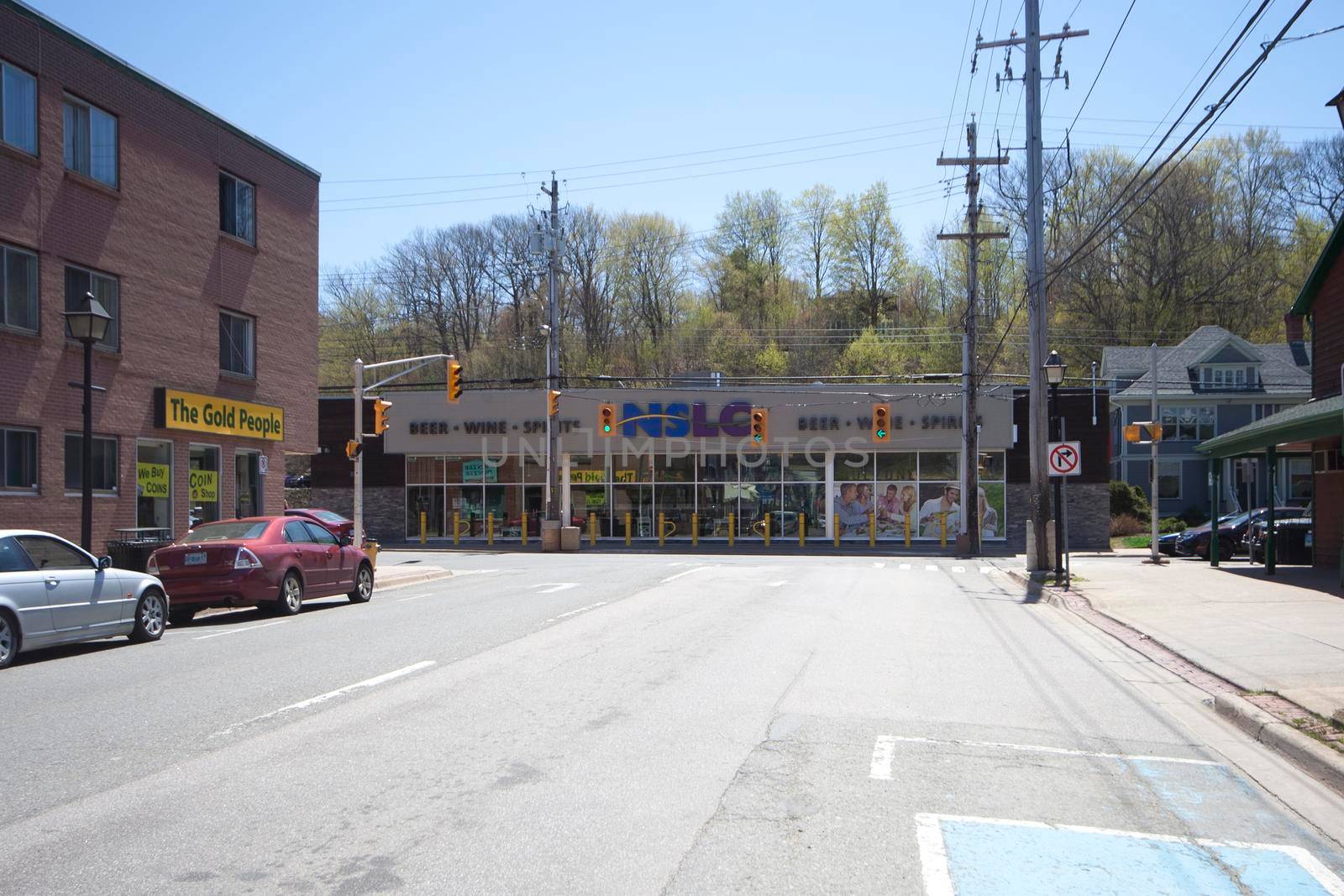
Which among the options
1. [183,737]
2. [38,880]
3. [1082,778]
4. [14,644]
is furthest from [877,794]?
[14,644]

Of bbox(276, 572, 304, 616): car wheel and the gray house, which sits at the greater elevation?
the gray house

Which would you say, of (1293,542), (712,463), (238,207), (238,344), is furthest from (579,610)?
(712,463)

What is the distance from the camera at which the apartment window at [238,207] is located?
24.1m

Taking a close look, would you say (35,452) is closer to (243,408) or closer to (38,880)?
(243,408)

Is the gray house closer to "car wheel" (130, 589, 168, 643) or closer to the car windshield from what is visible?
the car windshield

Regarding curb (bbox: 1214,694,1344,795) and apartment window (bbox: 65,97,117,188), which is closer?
curb (bbox: 1214,694,1344,795)

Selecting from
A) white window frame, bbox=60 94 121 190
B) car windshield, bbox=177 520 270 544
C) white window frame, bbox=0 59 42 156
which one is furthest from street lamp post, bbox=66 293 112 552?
white window frame, bbox=60 94 121 190

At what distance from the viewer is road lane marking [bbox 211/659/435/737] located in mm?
8266

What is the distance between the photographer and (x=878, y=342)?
183 feet

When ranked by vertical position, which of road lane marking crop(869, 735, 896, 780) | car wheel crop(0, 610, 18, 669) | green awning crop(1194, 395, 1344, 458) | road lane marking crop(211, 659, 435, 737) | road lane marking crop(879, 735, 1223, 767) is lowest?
road lane marking crop(879, 735, 1223, 767)

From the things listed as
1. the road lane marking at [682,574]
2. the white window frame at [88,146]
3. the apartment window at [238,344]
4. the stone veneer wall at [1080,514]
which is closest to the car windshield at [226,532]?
the white window frame at [88,146]

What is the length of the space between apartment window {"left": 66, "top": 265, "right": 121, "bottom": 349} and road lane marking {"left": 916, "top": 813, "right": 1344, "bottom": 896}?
63.7ft

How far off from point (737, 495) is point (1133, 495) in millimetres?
17990

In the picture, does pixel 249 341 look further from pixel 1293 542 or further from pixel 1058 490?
pixel 1293 542
